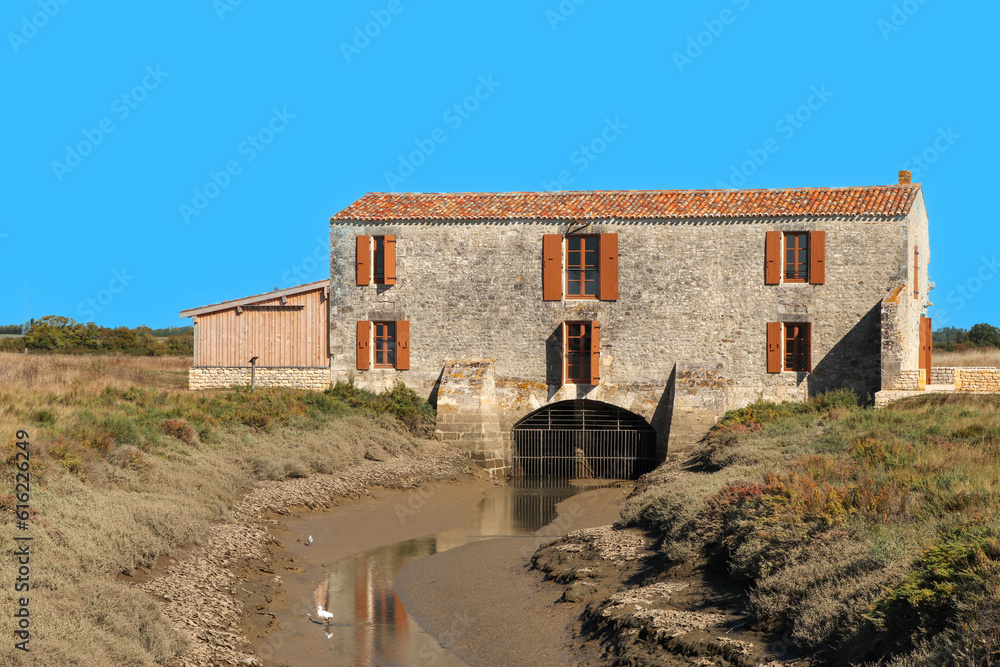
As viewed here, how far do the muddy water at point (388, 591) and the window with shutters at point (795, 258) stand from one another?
30.6 ft

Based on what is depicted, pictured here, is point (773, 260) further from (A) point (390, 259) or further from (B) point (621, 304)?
(A) point (390, 259)

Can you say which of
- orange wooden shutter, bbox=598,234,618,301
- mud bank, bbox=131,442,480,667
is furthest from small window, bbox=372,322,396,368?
mud bank, bbox=131,442,480,667

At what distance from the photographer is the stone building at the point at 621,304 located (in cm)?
2672

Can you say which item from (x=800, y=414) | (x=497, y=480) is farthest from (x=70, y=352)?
(x=800, y=414)

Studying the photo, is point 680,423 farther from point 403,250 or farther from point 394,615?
point 394,615

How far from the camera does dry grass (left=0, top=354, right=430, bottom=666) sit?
9.85 m


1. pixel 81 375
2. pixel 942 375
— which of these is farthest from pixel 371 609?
pixel 942 375

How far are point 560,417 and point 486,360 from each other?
299 cm

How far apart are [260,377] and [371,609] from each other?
16.8m

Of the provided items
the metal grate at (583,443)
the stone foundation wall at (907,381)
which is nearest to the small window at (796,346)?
the stone foundation wall at (907,381)

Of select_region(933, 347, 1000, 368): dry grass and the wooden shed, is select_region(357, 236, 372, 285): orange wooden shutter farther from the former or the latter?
select_region(933, 347, 1000, 368): dry grass

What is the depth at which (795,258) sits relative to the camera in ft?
89.6

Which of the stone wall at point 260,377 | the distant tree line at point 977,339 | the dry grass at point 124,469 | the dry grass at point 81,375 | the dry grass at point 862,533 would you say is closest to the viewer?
the dry grass at point 862,533

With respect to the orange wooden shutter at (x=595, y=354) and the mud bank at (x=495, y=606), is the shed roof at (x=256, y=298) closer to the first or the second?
the orange wooden shutter at (x=595, y=354)
